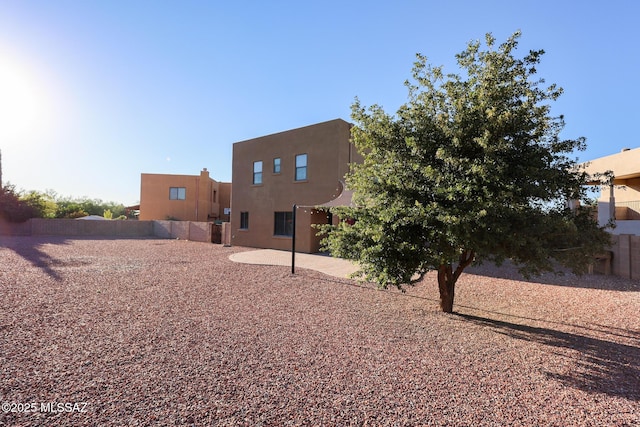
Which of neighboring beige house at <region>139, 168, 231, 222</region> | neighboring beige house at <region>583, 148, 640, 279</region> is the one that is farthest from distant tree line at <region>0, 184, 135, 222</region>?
neighboring beige house at <region>583, 148, 640, 279</region>

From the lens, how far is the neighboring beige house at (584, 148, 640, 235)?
17.3 m

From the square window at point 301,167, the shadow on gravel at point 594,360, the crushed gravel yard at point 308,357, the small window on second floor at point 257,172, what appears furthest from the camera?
the small window on second floor at point 257,172

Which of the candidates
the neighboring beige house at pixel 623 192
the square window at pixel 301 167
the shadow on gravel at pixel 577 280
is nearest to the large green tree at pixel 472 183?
the shadow on gravel at pixel 577 280

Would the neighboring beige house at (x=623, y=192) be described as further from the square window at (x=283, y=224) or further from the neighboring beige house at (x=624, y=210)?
the square window at (x=283, y=224)

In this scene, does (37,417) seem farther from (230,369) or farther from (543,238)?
(543,238)

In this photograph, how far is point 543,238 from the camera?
17.7 ft

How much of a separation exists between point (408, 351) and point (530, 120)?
172 inches

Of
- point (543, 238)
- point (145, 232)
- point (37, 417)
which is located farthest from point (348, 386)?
point (145, 232)

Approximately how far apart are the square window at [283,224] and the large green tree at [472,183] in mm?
13142

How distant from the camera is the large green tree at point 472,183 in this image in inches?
200

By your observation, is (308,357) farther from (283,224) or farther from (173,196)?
(173,196)

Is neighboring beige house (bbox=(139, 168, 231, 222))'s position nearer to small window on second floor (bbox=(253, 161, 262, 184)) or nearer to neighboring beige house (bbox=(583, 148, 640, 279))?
small window on second floor (bbox=(253, 161, 262, 184))

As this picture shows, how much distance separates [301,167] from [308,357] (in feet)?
49.0

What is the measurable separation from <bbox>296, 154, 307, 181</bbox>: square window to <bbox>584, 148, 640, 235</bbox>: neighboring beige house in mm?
16008
